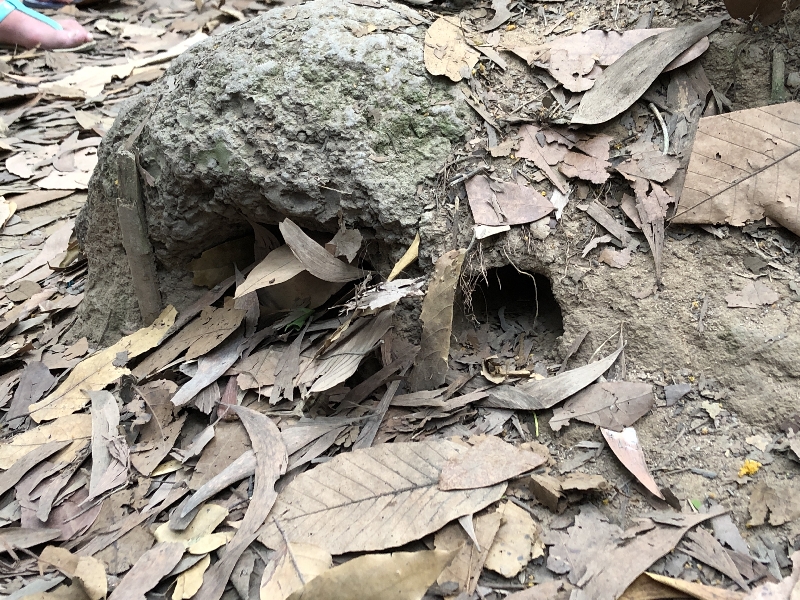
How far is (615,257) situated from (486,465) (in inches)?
32.8

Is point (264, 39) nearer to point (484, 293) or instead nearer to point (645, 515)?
point (484, 293)

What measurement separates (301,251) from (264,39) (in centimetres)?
87

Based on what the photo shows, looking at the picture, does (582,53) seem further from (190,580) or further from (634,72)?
(190,580)

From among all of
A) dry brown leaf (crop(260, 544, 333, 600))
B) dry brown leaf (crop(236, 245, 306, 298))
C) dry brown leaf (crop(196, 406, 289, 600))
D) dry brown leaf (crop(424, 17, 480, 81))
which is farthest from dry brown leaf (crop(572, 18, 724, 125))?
dry brown leaf (crop(260, 544, 333, 600))

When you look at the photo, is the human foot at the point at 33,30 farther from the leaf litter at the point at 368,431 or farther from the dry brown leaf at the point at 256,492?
the dry brown leaf at the point at 256,492

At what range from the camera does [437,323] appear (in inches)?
74.9

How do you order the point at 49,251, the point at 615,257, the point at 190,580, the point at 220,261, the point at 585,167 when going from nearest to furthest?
the point at 190,580 < the point at 615,257 < the point at 585,167 < the point at 220,261 < the point at 49,251

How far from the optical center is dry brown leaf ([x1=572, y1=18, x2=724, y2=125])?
2.06 meters

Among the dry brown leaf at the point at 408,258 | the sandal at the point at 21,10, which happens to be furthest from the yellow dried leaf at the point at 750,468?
the sandal at the point at 21,10

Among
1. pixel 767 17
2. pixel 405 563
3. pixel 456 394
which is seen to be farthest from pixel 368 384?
pixel 767 17

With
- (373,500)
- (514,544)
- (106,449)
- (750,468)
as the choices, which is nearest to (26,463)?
(106,449)

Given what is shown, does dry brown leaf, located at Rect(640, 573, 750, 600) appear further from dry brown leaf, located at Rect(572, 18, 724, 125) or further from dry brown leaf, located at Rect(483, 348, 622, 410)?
dry brown leaf, located at Rect(572, 18, 724, 125)

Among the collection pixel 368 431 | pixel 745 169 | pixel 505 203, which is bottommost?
pixel 368 431

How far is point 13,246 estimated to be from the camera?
3951 mm
